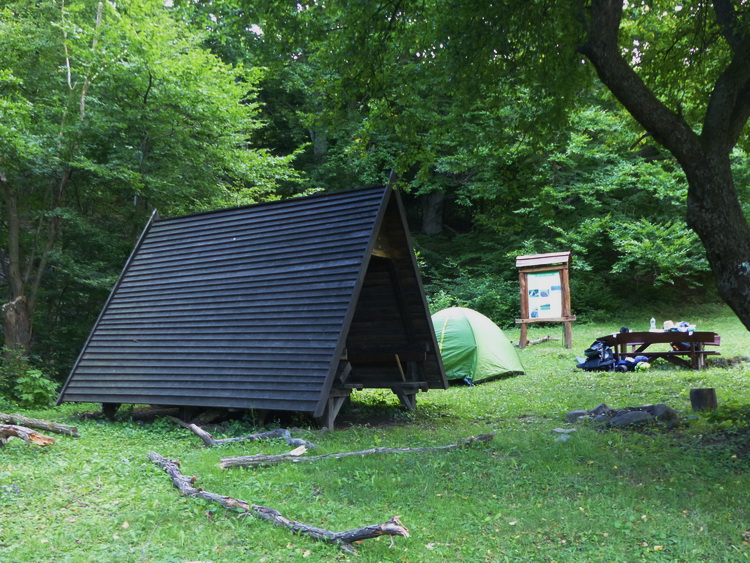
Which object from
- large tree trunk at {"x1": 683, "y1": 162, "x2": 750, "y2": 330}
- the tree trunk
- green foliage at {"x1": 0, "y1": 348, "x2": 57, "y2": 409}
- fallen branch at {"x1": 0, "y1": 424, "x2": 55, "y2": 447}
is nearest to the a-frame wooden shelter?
fallen branch at {"x1": 0, "y1": 424, "x2": 55, "y2": 447}

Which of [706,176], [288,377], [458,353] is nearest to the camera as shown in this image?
[706,176]

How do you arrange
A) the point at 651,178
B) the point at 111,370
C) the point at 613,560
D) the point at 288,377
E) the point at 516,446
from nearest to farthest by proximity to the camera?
the point at 613,560
the point at 516,446
the point at 288,377
the point at 111,370
the point at 651,178

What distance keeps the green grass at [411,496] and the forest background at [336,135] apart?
2.64m

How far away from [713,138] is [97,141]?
13135 mm

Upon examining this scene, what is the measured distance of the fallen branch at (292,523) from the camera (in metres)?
3.98

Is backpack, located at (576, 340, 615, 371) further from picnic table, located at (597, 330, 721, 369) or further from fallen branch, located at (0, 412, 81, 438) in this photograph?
fallen branch, located at (0, 412, 81, 438)

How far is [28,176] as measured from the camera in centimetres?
1397

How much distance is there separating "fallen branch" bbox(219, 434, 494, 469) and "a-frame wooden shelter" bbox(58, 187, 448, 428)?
828 millimetres

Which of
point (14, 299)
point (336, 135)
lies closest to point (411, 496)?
point (336, 135)

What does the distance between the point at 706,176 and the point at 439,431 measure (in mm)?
4377

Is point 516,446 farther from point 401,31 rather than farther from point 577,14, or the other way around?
point 401,31

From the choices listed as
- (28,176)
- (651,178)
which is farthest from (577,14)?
(651,178)

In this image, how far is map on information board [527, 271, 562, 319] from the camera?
16.9 metres

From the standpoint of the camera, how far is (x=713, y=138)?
6.21 meters
